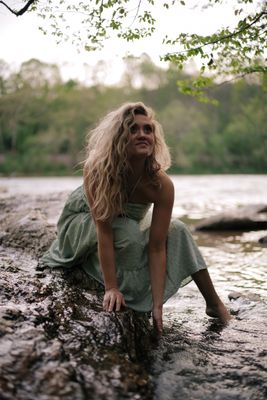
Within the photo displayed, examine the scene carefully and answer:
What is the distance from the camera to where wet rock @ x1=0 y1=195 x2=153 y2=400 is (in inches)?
77.4

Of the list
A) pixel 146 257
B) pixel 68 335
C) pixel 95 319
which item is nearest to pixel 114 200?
pixel 146 257

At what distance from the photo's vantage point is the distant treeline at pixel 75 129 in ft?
156

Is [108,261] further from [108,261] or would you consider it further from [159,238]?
[159,238]

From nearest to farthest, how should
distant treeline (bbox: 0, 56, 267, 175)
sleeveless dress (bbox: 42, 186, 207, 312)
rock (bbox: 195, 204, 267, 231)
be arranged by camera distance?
sleeveless dress (bbox: 42, 186, 207, 312) → rock (bbox: 195, 204, 267, 231) → distant treeline (bbox: 0, 56, 267, 175)

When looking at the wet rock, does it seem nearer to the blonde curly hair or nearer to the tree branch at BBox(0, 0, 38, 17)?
the blonde curly hair

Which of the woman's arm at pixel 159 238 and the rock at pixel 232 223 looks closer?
the woman's arm at pixel 159 238

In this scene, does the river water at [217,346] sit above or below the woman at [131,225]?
below

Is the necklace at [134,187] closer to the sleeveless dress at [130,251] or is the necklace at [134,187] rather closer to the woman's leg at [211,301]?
the sleeveless dress at [130,251]

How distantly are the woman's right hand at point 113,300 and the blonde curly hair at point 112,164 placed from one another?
0.51 metres

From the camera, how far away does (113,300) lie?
2941 millimetres

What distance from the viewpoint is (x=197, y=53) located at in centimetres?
493

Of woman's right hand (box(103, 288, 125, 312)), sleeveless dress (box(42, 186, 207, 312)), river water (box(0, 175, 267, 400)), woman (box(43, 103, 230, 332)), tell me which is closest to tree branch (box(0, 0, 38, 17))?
woman (box(43, 103, 230, 332))

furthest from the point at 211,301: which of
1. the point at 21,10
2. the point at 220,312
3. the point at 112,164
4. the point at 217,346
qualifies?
the point at 21,10

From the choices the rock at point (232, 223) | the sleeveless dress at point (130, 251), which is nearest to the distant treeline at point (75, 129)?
the rock at point (232, 223)
